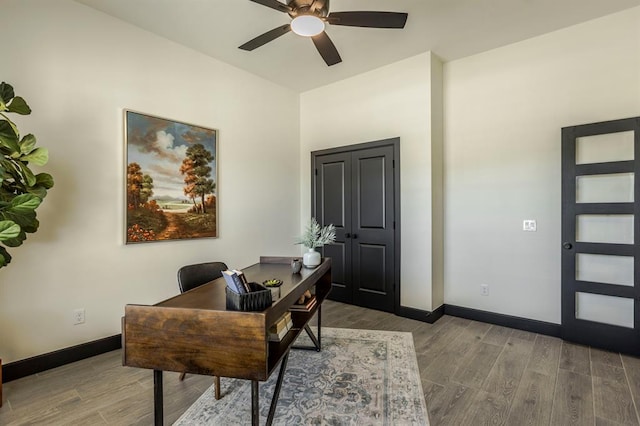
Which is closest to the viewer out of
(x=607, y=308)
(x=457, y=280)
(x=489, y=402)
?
(x=489, y=402)

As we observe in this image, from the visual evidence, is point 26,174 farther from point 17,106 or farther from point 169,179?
point 169,179

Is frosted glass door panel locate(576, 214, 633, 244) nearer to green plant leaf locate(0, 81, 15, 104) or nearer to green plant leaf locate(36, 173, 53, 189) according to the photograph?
green plant leaf locate(36, 173, 53, 189)

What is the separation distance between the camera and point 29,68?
96.3 inches

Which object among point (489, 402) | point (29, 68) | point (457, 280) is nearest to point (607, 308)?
point (457, 280)

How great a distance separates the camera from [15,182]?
210cm

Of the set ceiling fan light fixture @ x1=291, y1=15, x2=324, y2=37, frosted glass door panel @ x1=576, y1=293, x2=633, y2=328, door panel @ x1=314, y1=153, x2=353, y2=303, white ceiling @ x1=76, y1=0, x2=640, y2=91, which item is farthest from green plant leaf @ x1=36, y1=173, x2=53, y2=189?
frosted glass door panel @ x1=576, y1=293, x2=633, y2=328

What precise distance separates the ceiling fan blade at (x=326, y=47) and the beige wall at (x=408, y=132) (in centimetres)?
133

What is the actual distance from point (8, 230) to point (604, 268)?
4.67 metres

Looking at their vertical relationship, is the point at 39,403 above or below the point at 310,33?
below

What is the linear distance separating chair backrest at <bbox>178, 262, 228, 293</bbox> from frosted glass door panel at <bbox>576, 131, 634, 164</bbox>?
358 cm

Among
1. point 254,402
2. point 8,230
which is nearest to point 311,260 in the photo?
point 254,402

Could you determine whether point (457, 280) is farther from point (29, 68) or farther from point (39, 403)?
point (29, 68)

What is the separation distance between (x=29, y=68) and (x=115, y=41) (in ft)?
2.46

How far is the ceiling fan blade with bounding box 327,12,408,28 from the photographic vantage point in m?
2.20
